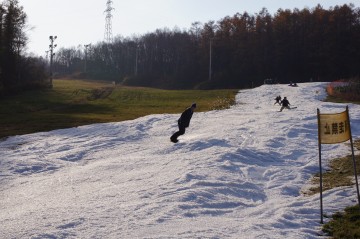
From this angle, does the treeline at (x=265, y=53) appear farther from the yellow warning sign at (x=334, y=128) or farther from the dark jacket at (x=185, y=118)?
the yellow warning sign at (x=334, y=128)

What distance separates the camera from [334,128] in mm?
9859

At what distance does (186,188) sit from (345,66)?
3343 inches

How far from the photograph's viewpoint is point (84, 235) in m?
8.74

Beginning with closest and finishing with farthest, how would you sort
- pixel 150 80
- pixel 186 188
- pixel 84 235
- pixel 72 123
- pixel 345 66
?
pixel 84 235 < pixel 186 188 < pixel 72 123 < pixel 345 66 < pixel 150 80

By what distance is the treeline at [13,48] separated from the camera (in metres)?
60.3

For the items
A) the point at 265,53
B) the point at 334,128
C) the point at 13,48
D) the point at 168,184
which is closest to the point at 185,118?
the point at 168,184

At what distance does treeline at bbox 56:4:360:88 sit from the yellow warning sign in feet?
256

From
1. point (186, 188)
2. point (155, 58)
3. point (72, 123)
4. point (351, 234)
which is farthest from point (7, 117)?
point (155, 58)

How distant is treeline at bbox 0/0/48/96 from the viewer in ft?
198

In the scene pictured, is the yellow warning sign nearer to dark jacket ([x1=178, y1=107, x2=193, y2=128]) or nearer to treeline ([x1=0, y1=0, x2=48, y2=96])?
dark jacket ([x1=178, y1=107, x2=193, y2=128])

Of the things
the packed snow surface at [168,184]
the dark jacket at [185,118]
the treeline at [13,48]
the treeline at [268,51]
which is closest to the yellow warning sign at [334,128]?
the packed snow surface at [168,184]

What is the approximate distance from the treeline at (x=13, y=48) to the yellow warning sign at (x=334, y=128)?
174 feet

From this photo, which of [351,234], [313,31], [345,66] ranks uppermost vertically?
[313,31]

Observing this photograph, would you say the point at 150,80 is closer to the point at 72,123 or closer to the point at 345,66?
the point at 345,66
